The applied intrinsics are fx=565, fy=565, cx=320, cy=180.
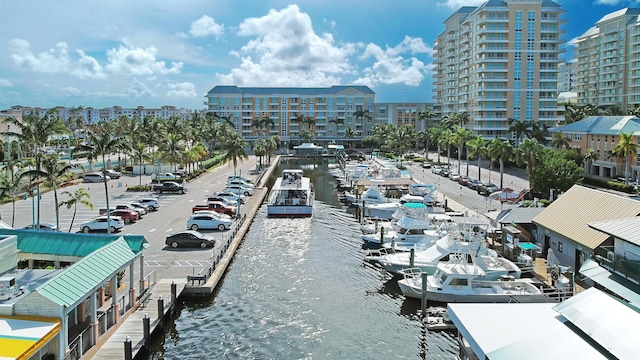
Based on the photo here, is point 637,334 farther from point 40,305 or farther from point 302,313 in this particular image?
point 40,305

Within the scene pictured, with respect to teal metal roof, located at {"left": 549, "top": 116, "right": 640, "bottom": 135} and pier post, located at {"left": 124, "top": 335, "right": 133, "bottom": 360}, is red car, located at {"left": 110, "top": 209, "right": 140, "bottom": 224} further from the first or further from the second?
teal metal roof, located at {"left": 549, "top": 116, "right": 640, "bottom": 135}

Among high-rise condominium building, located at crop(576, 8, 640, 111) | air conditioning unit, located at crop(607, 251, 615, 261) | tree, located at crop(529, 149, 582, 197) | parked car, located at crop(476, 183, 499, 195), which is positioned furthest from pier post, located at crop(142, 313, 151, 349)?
high-rise condominium building, located at crop(576, 8, 640, 111)

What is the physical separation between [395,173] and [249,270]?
147 feet

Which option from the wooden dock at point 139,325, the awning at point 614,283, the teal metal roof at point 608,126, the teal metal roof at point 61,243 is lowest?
the wooden dock at point 139,325

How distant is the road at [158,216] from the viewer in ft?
120

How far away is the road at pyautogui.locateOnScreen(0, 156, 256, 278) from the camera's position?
3644cm

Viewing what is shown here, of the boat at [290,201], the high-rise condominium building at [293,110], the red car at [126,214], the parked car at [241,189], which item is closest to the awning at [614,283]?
the boat at [290,201]

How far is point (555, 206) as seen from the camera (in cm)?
3903

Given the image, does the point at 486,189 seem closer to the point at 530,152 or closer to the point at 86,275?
the point at 530,152

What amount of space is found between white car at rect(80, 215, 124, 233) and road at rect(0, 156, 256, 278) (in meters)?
0.74

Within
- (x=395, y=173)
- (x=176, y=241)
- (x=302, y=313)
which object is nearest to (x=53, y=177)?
(x=176, y=241)

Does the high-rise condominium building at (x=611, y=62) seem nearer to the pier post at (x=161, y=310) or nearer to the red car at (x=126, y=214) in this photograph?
the red car at (x=126, y=214)

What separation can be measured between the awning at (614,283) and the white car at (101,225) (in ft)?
114

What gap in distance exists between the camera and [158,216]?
53469 millimetres
